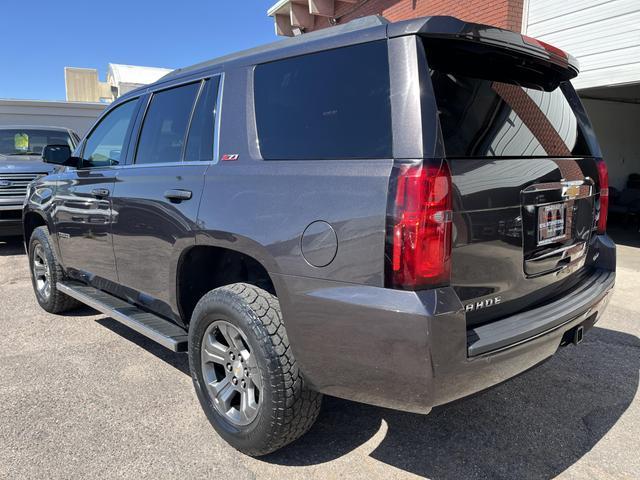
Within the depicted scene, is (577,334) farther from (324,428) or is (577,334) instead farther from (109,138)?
(109,138)

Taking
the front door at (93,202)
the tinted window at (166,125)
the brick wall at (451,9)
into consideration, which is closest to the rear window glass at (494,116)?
the tinted window at (166,125)

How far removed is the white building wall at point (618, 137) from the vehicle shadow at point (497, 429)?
410 inches

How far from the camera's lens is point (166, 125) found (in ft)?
11.1

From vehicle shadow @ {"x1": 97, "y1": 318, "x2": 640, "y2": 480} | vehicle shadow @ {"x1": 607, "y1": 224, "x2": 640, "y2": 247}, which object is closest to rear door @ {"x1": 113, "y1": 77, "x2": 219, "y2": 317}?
vehicle shadow @ {"x1": 97, "y1": 318, "x2": 640, "y2": 480}

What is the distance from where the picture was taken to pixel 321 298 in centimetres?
212

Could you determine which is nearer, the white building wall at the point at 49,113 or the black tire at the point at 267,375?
the black tire at the point at 267,375

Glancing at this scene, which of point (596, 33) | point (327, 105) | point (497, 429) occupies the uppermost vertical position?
point (596, 33)

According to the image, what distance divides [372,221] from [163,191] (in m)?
1.61

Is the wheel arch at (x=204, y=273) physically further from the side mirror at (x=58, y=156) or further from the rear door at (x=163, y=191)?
the side mirror at (x=58, y=156)

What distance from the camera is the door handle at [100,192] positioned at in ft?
12.1

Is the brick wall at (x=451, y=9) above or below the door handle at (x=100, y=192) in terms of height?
above

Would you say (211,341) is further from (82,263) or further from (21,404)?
(82,263)

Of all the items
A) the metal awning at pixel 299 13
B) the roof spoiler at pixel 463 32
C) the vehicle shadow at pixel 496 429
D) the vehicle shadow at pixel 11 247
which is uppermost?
the metal awning at pixel 299 13

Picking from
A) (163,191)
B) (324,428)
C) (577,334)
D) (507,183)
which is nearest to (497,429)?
(577,334)
